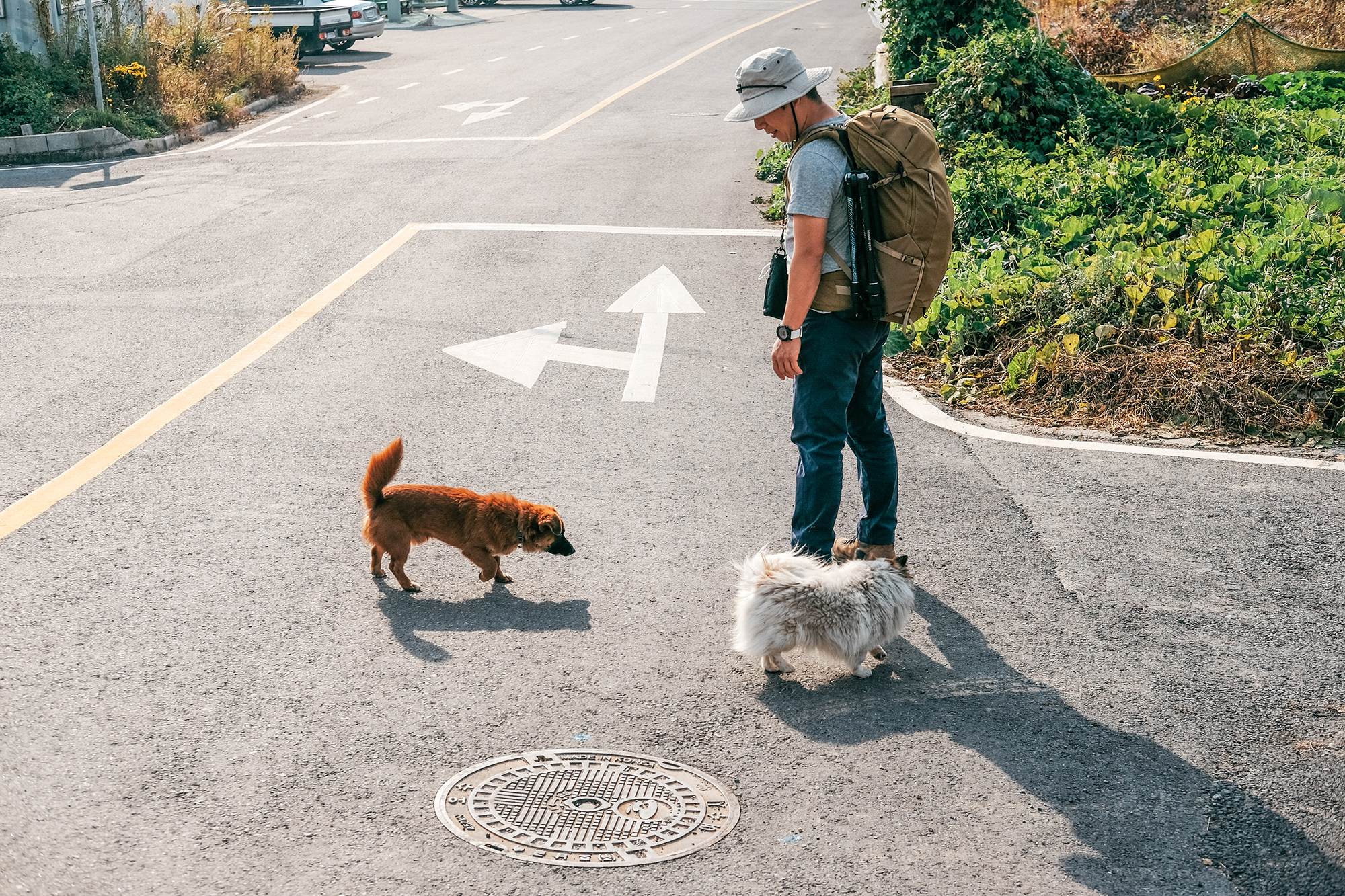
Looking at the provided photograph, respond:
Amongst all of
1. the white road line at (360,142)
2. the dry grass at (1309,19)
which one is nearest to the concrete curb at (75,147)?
the white road line at (360,142)

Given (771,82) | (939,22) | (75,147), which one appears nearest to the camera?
(771,82)

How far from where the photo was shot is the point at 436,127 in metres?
18.0

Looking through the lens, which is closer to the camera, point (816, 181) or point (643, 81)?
point (816, 181)

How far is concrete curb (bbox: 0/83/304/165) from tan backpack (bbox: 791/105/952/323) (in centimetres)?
1490

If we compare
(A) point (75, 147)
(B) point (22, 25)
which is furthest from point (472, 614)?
(B) point (22, 25)

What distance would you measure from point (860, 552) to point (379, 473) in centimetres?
194

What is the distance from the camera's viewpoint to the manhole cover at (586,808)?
11.6 feet

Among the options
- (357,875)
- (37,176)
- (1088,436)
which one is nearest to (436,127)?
(37,176)

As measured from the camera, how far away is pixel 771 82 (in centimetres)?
442

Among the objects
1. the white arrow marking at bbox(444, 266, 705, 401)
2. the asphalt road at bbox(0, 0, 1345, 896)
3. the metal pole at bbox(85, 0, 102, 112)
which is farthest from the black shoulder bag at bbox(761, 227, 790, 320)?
the metal pole at bbox(85, 0, 102, 112)

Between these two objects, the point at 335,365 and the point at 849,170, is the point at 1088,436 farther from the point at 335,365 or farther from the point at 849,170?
the point at 335,365

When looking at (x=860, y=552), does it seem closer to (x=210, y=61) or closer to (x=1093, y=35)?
(x=1093, y=35)

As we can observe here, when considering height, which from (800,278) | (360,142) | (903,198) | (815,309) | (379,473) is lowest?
(379,473)

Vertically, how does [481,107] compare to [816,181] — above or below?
below
